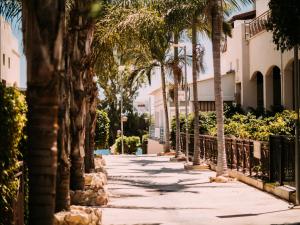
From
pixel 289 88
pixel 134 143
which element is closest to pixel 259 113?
pixel 289 88

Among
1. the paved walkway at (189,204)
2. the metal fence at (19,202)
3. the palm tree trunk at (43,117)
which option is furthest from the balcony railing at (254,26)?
the palm tree trunk at (43,117)

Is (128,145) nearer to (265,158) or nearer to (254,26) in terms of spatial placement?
(254,26)

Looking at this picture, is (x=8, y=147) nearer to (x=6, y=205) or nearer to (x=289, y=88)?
(x=6, y=205)

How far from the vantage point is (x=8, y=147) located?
20.8 feet

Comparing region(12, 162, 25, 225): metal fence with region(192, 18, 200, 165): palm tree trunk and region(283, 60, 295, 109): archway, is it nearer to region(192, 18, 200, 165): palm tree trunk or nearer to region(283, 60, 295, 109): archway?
region(192, 18, 200, 165): palm tree trunk

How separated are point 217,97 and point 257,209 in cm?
900

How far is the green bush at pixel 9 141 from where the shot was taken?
6.16 meters

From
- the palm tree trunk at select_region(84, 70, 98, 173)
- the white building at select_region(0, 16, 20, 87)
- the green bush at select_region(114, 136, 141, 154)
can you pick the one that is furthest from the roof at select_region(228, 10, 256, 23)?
the palm tree trunk at select_region(84, 70, 98, 173)

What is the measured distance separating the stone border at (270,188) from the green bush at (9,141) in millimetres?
9042

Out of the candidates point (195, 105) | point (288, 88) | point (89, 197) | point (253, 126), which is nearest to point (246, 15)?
point (288, 88)

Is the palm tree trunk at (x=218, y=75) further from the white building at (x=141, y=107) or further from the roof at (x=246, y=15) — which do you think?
the white building at (x=141, y=107)

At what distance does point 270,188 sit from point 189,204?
2803mm

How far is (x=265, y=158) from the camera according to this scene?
17.6 metres

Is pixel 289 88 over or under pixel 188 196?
over
